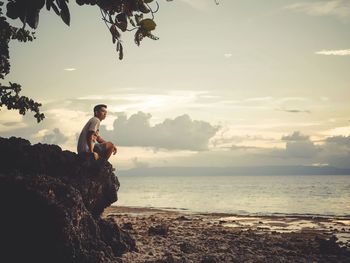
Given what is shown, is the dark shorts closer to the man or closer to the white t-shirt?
the man

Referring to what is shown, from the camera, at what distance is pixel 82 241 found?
7461 millimetres

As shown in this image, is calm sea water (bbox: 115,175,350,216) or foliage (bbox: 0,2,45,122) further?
calm sea water (bbox: 115,175,350,216)

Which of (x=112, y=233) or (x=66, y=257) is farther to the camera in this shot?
(x=112, y=233)

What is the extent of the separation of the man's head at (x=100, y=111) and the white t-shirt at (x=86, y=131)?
7.4 inches

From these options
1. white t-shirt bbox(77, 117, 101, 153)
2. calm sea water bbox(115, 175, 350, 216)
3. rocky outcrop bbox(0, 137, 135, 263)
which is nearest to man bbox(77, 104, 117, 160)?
white t-shirt bbox(77, 117, 101, 153)

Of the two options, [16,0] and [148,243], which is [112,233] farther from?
[16,0]

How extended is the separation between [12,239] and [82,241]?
4.76 ft

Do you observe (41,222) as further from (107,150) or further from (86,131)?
(107,150)

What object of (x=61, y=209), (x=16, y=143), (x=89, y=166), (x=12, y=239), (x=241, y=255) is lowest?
(x=241, y=255)

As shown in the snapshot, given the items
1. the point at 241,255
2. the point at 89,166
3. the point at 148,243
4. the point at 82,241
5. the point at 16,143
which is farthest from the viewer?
the point at 148,243

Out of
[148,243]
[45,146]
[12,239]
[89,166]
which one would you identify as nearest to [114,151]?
[89,166]

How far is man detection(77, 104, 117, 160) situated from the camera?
33.4 feet

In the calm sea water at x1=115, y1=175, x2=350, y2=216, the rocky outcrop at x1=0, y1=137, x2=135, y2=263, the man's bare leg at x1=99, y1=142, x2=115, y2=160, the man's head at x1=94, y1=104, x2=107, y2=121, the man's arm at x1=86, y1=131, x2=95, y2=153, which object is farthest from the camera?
the calm sea water at x1=115, y1=175, x2=350, y2=216

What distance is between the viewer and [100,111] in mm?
10516
